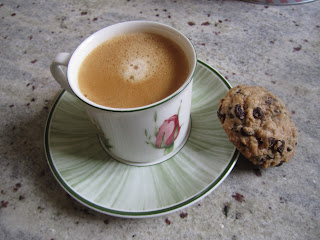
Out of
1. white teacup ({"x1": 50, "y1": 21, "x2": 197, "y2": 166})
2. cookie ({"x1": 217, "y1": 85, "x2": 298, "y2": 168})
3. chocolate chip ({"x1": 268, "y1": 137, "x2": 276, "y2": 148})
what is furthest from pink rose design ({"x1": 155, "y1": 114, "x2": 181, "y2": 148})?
chocolate chip ({"x1": 268, "y1": 137, "x2": 276, "y2": 148})

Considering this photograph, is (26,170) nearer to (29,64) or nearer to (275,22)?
(29,64)

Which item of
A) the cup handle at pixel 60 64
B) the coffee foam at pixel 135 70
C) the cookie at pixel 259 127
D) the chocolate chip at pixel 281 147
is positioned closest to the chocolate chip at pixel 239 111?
the cookie at pixel 259 127

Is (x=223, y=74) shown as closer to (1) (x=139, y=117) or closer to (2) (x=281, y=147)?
(2) (x=281, y=147)

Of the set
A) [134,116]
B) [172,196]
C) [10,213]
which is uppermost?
[134,116]

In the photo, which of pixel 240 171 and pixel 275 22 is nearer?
pixel 240 171

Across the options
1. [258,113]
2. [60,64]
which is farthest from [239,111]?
[60,64]

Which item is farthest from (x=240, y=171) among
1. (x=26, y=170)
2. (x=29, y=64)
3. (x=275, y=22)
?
(x=29, y=64)

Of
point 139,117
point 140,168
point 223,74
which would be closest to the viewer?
point 139,117
